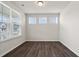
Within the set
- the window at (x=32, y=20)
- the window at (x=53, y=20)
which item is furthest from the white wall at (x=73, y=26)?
the window at (x=32, y=20)

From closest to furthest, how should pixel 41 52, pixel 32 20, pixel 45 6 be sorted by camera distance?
pixel 45 6 → pixel 41 52 → pixel 32 20

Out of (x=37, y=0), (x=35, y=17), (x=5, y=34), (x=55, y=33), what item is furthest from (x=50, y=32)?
(x=37, y=0)

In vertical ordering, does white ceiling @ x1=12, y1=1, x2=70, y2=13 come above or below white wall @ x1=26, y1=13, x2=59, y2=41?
above

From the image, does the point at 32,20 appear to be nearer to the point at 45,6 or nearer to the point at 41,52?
the point at 41,52

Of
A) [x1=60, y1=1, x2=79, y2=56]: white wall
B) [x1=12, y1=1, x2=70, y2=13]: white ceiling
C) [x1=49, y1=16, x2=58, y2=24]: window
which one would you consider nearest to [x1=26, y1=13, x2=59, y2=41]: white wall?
[x1=49, y1=16, x2=58, y2=24]: window

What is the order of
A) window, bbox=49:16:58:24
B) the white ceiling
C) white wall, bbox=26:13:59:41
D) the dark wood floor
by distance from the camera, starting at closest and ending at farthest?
the white ceiling, the dark wood floor, window, bbox=49:16:58:24, white wall, bbox=26:13:59:41

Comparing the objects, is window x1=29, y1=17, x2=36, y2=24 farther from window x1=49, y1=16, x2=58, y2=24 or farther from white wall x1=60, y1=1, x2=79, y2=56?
white wall x1=60, y1=1, x2=79, y2=56

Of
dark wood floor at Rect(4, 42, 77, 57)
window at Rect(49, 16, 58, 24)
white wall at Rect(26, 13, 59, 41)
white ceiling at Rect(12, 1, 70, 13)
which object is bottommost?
dark wood floor at Rect(4, 42, 77, 57)

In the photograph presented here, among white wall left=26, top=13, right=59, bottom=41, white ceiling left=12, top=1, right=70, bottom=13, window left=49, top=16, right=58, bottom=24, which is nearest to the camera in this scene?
white ceiling left=12, top=1, right=70, bottom=13

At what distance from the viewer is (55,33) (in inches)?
262

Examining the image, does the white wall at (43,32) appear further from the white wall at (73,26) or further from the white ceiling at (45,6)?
the white wall at (73,26)

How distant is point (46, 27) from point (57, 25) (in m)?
0.78

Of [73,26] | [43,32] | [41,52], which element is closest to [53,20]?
[43,32]

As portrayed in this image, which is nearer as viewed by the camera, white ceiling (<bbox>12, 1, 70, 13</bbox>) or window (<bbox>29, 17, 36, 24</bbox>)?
white ceiling (<bbox>12, 1, 70, 13</bbox>)
